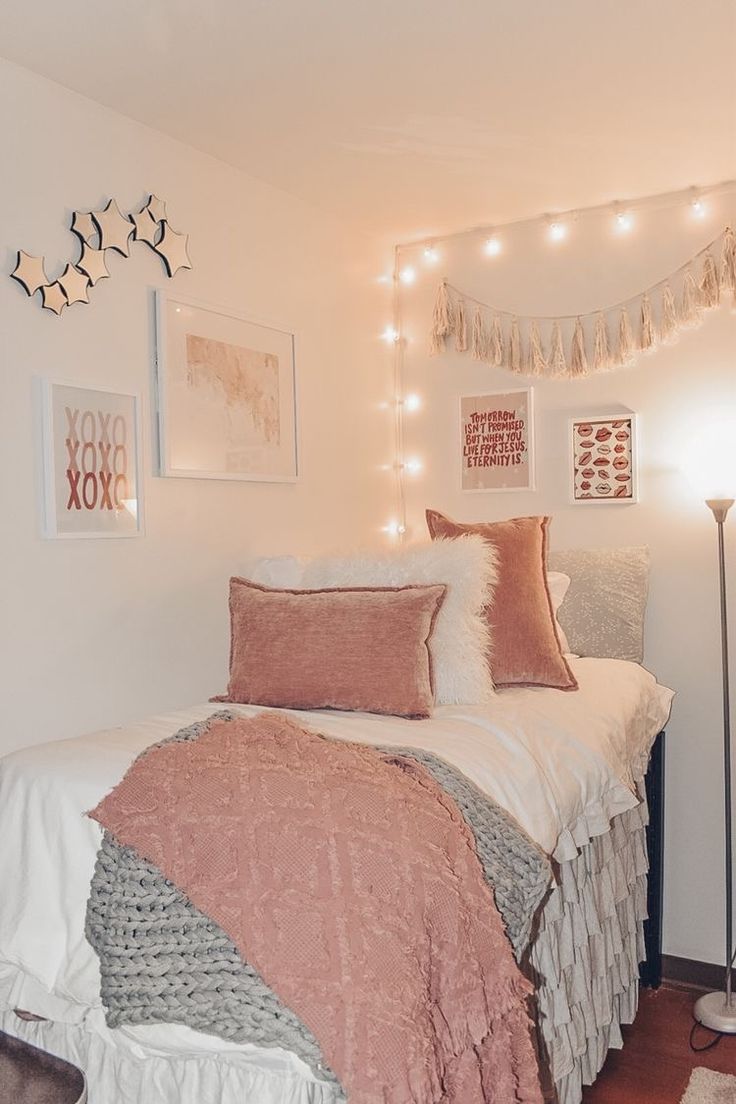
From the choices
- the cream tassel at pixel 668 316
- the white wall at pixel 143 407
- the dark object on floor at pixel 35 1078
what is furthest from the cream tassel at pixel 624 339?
the dark object on floor at pixel 35 1078

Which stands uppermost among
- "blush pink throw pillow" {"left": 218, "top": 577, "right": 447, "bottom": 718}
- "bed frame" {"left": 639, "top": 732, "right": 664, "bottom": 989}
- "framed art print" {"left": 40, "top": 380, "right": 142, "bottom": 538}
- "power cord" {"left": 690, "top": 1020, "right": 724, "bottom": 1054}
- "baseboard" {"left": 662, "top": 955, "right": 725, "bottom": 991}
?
"framed art print" {"left": 40, "top": 380, "right": 142, "bottom": 538}

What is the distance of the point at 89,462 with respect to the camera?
2.39 m

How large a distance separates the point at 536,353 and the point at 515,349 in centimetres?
9

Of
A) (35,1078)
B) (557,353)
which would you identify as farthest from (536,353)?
(35,1078)

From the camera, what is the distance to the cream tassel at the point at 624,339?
3.15 meters

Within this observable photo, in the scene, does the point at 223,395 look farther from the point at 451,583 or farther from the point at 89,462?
the point at 451,583

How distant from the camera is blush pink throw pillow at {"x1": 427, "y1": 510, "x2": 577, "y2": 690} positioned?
2.50 m

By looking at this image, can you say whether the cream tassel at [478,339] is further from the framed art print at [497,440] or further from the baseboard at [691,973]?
the baseboard at [691,973]

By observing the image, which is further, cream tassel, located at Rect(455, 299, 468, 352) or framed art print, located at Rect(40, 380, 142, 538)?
cream tassel, located at Rect(455, 299, 468, 352)

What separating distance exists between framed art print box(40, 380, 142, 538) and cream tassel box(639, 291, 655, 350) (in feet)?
5.51

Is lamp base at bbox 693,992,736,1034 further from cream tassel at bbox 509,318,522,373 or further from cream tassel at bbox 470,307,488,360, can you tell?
cream tassel at bbox 470,307,488,360

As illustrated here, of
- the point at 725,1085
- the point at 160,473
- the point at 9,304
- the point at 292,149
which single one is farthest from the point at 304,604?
the point at 725,1085

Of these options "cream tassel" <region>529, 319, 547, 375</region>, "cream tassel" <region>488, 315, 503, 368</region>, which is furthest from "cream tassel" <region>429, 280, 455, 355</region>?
"cream tassel" <region>529, 319, 547, 375</region>

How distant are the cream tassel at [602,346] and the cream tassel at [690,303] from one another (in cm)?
→ 26
